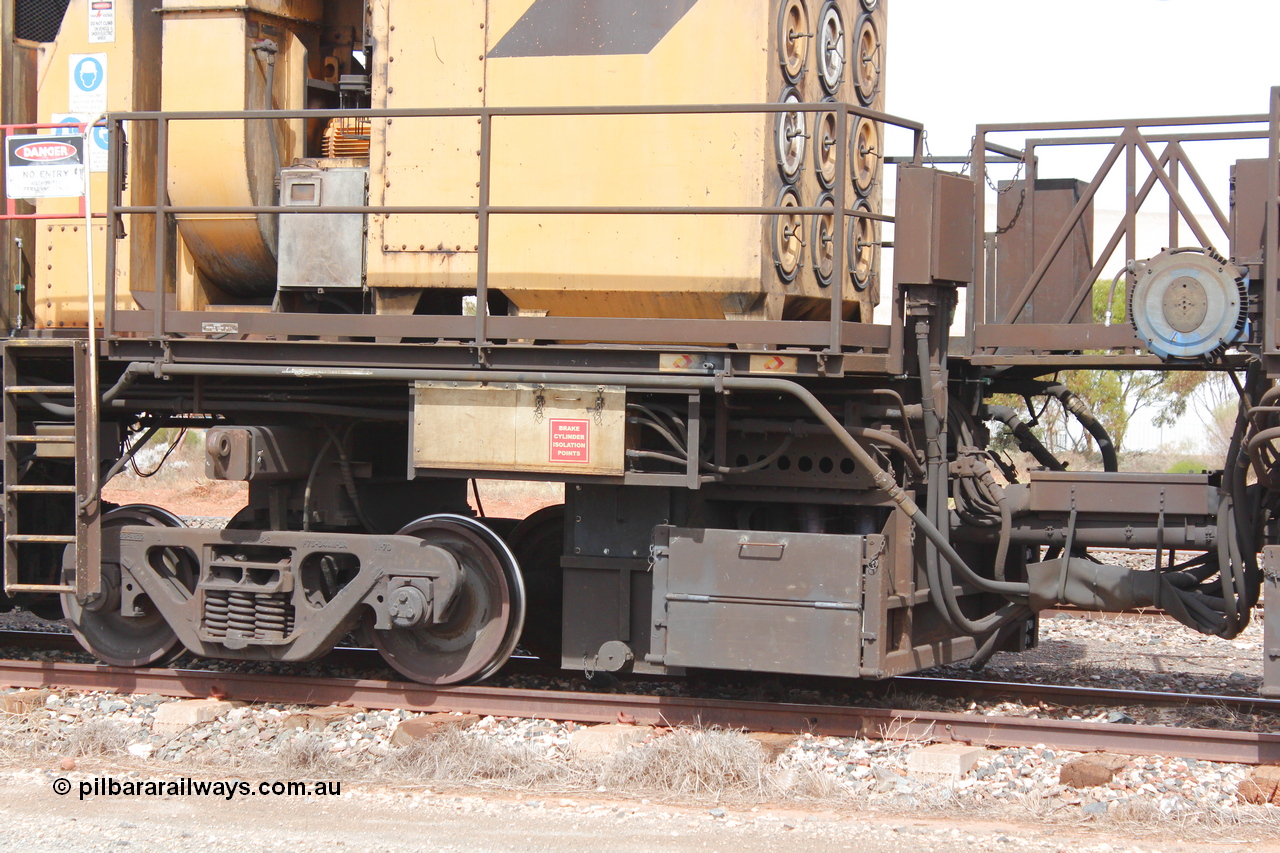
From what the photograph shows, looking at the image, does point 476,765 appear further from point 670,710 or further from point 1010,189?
point 1010,189

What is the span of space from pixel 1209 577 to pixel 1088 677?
171 centimetres

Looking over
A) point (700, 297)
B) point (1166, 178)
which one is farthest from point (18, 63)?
point (1166, 178)

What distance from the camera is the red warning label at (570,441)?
604cm

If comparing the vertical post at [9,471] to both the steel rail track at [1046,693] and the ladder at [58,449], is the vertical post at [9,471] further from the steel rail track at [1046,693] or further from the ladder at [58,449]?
the steel rail track at [1046,693]

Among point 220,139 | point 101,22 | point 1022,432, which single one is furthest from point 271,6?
point 1022,432

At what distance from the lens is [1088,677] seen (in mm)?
7832

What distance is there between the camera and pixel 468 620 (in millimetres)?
6953

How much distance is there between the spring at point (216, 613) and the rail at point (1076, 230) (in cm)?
437

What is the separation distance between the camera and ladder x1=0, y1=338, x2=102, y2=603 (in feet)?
21.6

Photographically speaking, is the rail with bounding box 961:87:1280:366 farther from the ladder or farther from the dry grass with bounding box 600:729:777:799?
the ladder

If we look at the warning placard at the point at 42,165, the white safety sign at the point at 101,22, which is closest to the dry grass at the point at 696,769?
the warning placard at the point at 42,165

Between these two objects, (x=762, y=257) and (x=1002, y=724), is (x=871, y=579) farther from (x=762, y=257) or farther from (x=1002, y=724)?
(x=762, y=257)

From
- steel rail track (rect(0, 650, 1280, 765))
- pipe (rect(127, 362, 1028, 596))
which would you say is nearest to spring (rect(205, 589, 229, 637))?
steel rail track (rect(0, 650, 1280, 765))

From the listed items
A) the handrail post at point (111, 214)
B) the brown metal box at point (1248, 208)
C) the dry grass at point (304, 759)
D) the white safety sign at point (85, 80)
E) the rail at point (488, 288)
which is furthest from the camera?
the white safety sign at point (85, 80)
